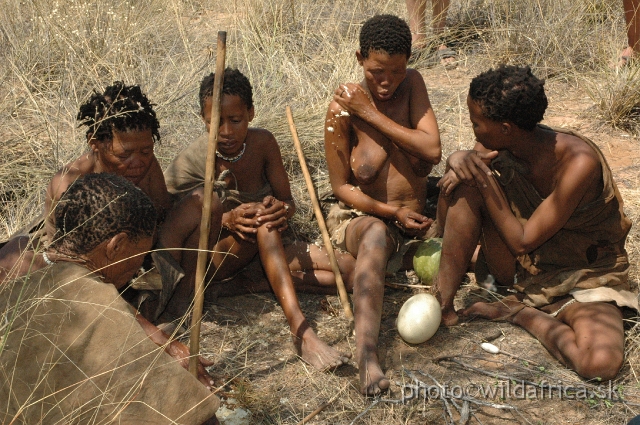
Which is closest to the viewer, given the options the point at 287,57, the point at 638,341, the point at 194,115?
the point at 638,341

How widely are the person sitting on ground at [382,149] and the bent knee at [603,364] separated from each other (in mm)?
944

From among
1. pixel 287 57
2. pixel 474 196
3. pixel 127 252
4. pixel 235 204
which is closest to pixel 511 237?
pixel 474 196

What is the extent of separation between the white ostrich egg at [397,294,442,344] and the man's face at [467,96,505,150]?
729mm

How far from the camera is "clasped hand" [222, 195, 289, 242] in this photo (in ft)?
10.9

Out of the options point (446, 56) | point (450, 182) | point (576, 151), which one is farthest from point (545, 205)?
point (446, 56)

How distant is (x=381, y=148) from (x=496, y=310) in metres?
0.96

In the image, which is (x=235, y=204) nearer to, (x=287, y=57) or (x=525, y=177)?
(x=525, y=177)

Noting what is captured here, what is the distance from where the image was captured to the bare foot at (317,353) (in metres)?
2.92

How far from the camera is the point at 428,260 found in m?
3.51

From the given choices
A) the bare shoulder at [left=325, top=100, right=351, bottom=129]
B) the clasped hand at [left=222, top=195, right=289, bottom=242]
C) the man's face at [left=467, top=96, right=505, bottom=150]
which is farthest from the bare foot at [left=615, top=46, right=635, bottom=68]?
the clasped hand at [left=222, top=195, right=289, bottom=242]

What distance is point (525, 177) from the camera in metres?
3.22

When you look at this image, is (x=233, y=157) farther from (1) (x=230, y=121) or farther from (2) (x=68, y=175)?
(2) (x=68, y=175)

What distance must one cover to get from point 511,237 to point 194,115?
2.64 m

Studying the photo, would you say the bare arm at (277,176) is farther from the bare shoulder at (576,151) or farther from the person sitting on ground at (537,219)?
the bare shoulder at (576,151)
